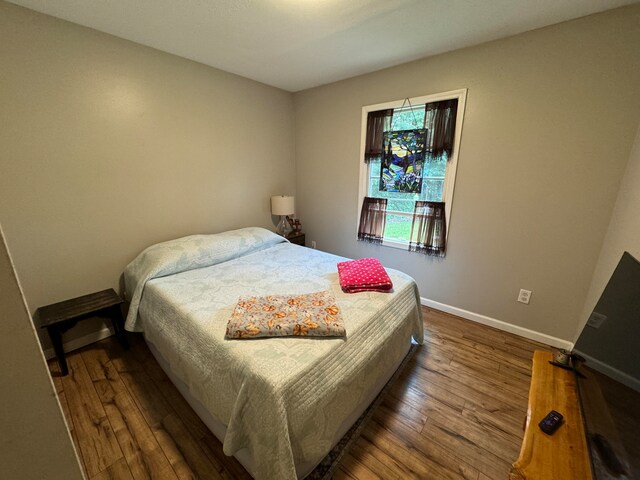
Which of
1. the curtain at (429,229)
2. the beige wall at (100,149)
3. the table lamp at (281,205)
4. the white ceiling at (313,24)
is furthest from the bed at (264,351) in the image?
the white ceiling at (313,24)

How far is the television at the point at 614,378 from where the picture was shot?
2.33 feet

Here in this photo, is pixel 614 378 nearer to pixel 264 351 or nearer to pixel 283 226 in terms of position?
pixel 264 351

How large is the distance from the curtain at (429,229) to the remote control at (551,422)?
1.68 m

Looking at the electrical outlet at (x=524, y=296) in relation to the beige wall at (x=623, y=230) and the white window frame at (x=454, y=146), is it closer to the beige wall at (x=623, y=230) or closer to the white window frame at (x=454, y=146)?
the beige wall at (x=623, y=230)

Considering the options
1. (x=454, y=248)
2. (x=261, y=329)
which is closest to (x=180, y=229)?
(x=261, y=329)

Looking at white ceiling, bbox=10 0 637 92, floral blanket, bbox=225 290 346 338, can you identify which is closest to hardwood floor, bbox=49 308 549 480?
floral blanket, bbox=225 290 346 338

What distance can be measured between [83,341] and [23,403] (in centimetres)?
222

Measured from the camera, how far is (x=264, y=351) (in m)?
1.16

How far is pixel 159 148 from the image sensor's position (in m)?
2.28

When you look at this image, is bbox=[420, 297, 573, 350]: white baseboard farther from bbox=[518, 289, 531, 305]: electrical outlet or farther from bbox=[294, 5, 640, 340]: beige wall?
bbox=[518, 289, 531, 305]: electrical outlet

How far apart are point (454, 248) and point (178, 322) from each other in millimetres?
2326

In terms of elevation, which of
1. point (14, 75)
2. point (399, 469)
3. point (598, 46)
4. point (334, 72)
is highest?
point (334, 72)

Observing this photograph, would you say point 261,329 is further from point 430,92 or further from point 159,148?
point 430,92

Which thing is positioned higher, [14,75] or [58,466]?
[14,75]
